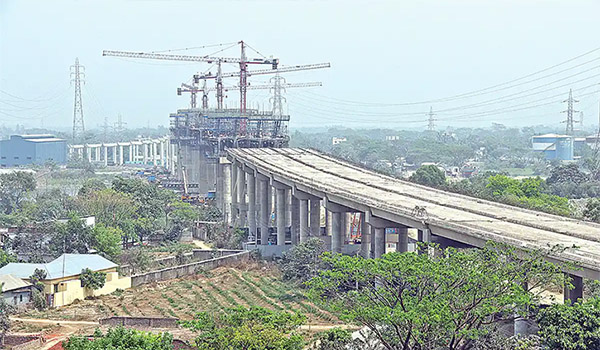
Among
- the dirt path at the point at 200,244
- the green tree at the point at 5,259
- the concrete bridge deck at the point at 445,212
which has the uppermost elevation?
the concrete bridge deck at the point at 445,212

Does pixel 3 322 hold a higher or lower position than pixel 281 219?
lower

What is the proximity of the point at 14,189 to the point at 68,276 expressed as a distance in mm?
59475

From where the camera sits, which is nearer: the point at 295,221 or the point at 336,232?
the point at 336,232

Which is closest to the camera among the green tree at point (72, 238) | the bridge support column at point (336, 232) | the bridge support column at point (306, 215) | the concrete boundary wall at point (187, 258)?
the concrete boundary wall at point (187, 258)

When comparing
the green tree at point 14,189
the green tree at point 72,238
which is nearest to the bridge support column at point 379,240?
the green tree at point 72,238

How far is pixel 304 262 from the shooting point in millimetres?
55188

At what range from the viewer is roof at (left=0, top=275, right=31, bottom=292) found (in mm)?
46188

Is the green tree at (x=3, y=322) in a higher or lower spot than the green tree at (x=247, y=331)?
lower

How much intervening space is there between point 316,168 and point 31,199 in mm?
44434

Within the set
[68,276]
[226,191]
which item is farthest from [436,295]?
[226,191]

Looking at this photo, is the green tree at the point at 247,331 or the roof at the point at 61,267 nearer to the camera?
the green tree at the point at 247,331

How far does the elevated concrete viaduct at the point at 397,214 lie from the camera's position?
1439 inches

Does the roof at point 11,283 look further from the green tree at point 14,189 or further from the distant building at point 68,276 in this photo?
the green tree at point 14,189

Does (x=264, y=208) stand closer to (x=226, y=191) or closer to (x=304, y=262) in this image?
(x=304, y=262)
